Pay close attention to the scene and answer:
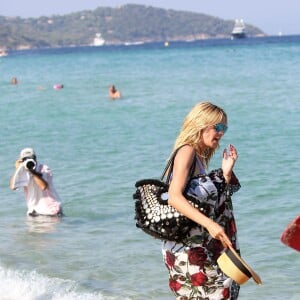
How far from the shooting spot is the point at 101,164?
496 inches

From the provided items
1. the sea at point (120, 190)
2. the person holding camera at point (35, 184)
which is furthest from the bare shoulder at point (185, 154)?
the person holding camera at point (35, 184)

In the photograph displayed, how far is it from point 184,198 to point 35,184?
208 inches

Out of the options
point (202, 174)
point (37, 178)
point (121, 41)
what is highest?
point (202, 174)

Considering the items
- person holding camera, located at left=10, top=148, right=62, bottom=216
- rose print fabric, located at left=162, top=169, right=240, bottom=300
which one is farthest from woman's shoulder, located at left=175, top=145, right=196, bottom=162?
person holding camera, located at left=10, top=148, right=62, bottom=216

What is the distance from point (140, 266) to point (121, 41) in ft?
581

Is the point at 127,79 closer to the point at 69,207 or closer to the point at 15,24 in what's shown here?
the point at 69,207

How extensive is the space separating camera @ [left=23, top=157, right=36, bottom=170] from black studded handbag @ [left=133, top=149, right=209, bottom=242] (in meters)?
4.80

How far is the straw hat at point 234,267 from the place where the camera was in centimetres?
352

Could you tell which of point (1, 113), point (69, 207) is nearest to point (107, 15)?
point (1, 113)

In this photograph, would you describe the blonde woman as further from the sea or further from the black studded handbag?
the sea

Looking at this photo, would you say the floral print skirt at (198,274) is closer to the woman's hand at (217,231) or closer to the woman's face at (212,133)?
the woman's hand at (217,231)

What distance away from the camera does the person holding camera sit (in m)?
8.51

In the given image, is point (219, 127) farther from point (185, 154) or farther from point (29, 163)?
point (29, 163)

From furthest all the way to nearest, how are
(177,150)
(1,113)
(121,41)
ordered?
(121,41) → (1,113) → (177,150)
